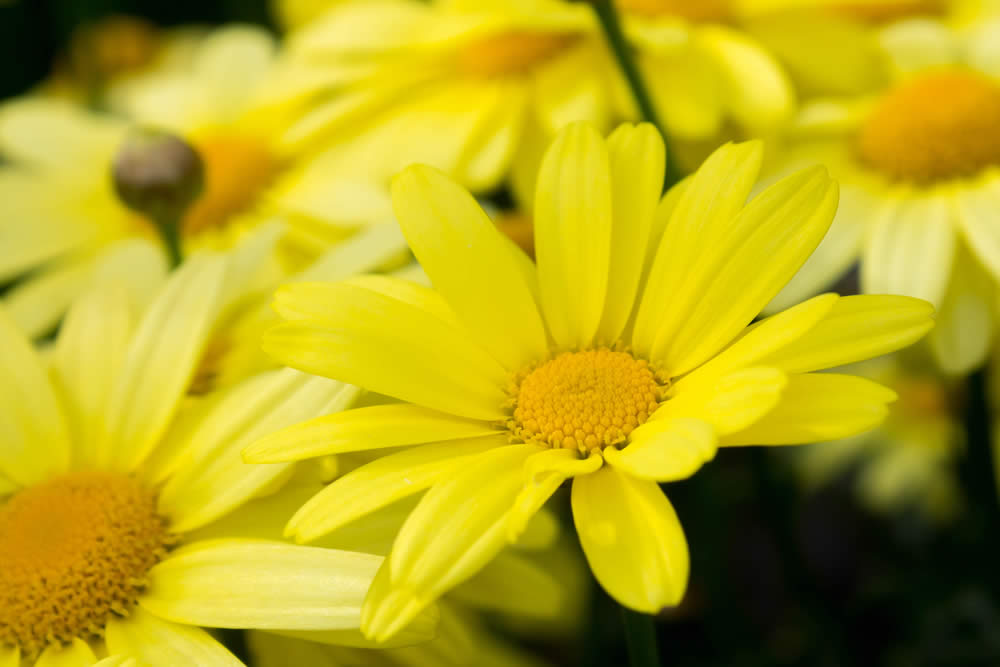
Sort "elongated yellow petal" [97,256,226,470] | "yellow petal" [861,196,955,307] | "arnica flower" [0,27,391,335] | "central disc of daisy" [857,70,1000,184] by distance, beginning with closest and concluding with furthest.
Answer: "elongated yellow petal" [97,256,226,470] → "yellow petal" [861,196,955,307] → "central disc of daisy" [857,70,1000,184] → "arnica flower" [0,27,391,335]

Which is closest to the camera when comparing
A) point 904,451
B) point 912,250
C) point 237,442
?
point 237,442

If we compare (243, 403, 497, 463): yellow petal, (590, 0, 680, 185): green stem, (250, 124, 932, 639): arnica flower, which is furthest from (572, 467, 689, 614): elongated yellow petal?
(590, 0, 680, 185): green stem

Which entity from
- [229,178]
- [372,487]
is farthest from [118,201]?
[372,487]

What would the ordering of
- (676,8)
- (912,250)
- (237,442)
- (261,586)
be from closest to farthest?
(261,586)
(237,442)
(912,250)
(676,8)

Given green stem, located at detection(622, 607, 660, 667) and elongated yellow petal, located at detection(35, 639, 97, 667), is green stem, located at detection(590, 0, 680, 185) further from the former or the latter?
elongated yellow petal, located at detection(35, 639, 97, 667)

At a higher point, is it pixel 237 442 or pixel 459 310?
pixel 459 310

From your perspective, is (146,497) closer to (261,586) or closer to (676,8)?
(261,586)

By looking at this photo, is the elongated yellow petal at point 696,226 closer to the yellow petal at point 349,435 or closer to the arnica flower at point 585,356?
the arnica flower at point 585,356
